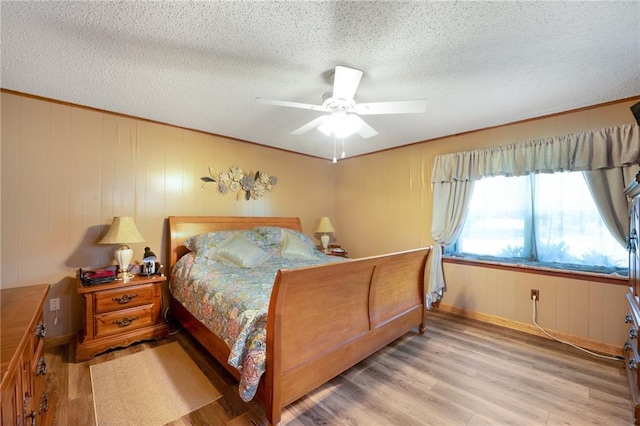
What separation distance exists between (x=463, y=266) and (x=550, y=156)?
1.56m

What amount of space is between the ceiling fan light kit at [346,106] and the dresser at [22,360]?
179cm

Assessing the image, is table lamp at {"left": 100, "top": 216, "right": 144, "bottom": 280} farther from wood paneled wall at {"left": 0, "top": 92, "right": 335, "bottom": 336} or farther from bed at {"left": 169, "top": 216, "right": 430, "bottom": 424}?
bed at {"left": 169, "top": 216, "right": 430, "bottom": 424}

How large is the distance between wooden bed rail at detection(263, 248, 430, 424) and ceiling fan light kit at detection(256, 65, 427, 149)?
117 centimetres

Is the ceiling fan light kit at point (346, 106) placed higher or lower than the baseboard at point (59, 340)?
higher

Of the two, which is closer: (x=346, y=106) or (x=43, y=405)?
(x=43, y=405)

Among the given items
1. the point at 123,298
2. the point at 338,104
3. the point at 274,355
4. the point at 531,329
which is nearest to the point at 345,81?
the point at 338,104

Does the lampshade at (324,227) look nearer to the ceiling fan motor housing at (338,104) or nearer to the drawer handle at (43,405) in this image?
the ceiling fan motor housing at (338,104)

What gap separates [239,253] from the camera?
2.85m

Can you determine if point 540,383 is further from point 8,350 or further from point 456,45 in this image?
point 8,350

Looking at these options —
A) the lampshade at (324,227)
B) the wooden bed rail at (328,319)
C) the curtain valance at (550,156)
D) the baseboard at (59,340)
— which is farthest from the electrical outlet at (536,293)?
the baseboard at (59,340)

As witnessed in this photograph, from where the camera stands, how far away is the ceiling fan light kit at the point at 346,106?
5.73ft

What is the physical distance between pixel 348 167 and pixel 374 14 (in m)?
3.41

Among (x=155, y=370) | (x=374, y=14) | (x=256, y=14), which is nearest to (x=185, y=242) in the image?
(x=155, y=370)

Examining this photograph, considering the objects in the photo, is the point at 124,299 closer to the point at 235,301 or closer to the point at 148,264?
the point at 148,264
